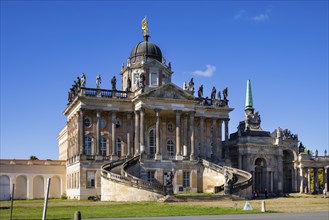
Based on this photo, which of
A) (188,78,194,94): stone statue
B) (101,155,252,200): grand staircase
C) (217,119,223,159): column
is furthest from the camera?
(217,119,223,159): column

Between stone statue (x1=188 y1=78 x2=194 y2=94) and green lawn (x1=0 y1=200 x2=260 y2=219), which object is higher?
stone statue (x1=188 y1=78 x2=194 y2=94)

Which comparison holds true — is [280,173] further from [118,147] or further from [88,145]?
[88,145]

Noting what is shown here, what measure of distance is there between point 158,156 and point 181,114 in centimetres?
729

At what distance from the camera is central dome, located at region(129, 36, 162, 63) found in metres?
79.9

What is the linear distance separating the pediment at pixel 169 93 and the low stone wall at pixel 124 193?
50.6 ft

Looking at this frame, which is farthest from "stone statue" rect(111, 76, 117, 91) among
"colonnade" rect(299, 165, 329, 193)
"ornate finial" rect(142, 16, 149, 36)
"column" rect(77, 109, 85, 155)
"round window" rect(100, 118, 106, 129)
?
"colonnade" rect(299, 165, 329, 193)

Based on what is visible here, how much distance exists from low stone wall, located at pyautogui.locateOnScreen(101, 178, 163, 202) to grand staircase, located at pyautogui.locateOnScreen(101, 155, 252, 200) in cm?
32

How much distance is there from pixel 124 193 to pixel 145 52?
2979 cm

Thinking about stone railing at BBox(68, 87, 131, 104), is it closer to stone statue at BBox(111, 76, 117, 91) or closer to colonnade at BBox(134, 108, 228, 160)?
stone statue at BBox(111, 76, 117, 91)

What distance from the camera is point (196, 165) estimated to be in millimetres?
70500

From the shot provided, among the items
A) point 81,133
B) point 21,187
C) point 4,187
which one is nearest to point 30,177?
point 21,187

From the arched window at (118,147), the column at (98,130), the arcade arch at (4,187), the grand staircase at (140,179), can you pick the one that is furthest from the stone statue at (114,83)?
the arcade arch at (4,187)

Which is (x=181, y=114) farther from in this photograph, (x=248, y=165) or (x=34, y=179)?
(x=34, y=179)

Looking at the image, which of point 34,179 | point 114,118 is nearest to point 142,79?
point 114,118
